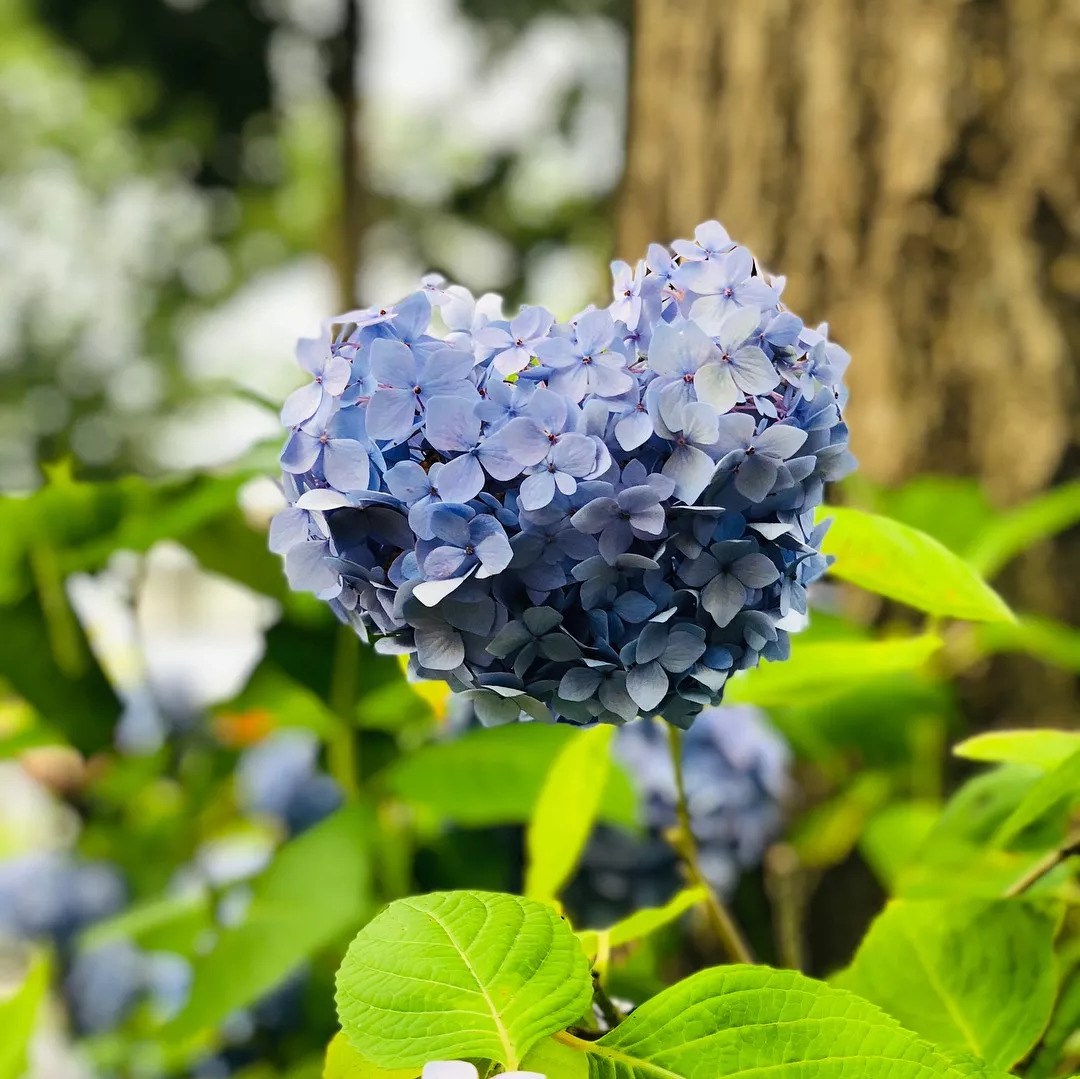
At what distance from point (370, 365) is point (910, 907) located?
26 centimetres

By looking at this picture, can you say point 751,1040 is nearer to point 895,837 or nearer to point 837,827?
point 895,837

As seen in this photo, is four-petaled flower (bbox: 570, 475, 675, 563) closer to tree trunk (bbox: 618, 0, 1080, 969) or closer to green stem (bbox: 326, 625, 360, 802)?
green stem (bbox: 326, 625, 360, 802)

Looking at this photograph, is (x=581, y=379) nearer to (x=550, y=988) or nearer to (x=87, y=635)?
(x=550, y=988)

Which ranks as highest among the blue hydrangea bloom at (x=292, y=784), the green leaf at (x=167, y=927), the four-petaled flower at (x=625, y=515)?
the four-petaled flower at (x=625, y=515)

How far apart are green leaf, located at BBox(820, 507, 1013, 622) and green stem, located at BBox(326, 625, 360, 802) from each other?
0.95 feet

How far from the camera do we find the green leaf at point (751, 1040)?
257 mm

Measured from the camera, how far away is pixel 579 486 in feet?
0.88

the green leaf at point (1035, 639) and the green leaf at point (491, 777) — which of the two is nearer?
the green leaf at point (491, 777)

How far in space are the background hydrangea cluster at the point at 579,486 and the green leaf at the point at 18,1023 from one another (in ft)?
0.92

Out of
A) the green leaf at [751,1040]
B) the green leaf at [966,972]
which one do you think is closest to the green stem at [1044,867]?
the green leaf at [966,972]

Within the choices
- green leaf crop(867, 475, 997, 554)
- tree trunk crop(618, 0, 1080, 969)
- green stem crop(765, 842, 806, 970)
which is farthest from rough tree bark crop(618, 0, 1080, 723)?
green stem crop(765, 842, 806, 970)

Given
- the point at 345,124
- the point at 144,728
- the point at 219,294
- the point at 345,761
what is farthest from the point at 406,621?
the point at 219,294

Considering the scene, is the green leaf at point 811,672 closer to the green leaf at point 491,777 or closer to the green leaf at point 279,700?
the green leaf at point 491,777

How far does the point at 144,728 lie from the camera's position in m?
0.76
